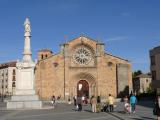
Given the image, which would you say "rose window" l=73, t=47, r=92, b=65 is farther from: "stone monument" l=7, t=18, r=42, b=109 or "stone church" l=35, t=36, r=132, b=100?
"stone monument" l=7, t=18, r=42, b=109

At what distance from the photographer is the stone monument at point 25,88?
93.5 ft

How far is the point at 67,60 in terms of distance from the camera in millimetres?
57594

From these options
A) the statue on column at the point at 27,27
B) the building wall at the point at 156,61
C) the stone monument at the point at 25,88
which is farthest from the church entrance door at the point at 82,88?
the stone monument at the point at 25,88

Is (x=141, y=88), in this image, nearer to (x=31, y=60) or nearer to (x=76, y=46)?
(x=76, y=46)

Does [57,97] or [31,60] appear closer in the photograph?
[31,60]

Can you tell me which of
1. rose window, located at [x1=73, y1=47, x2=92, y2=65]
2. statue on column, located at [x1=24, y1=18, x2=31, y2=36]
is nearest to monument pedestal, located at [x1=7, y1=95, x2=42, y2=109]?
statue on column, located at [x1=24, y1=18, x2=31, y2=36]

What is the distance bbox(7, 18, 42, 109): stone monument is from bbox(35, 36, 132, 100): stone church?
27.0 metres

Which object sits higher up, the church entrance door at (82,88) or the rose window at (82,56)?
the rose window at (82,56)

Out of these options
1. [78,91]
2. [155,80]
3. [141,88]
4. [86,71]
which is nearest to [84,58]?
[86,71]

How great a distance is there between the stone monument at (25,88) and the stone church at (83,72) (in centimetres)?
2698

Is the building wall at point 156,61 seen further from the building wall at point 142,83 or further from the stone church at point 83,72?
the building wall at point 142,83

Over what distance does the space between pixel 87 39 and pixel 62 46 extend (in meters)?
4.89

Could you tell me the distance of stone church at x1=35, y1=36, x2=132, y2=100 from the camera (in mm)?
56688

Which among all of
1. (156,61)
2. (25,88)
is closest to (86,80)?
(156,61)
